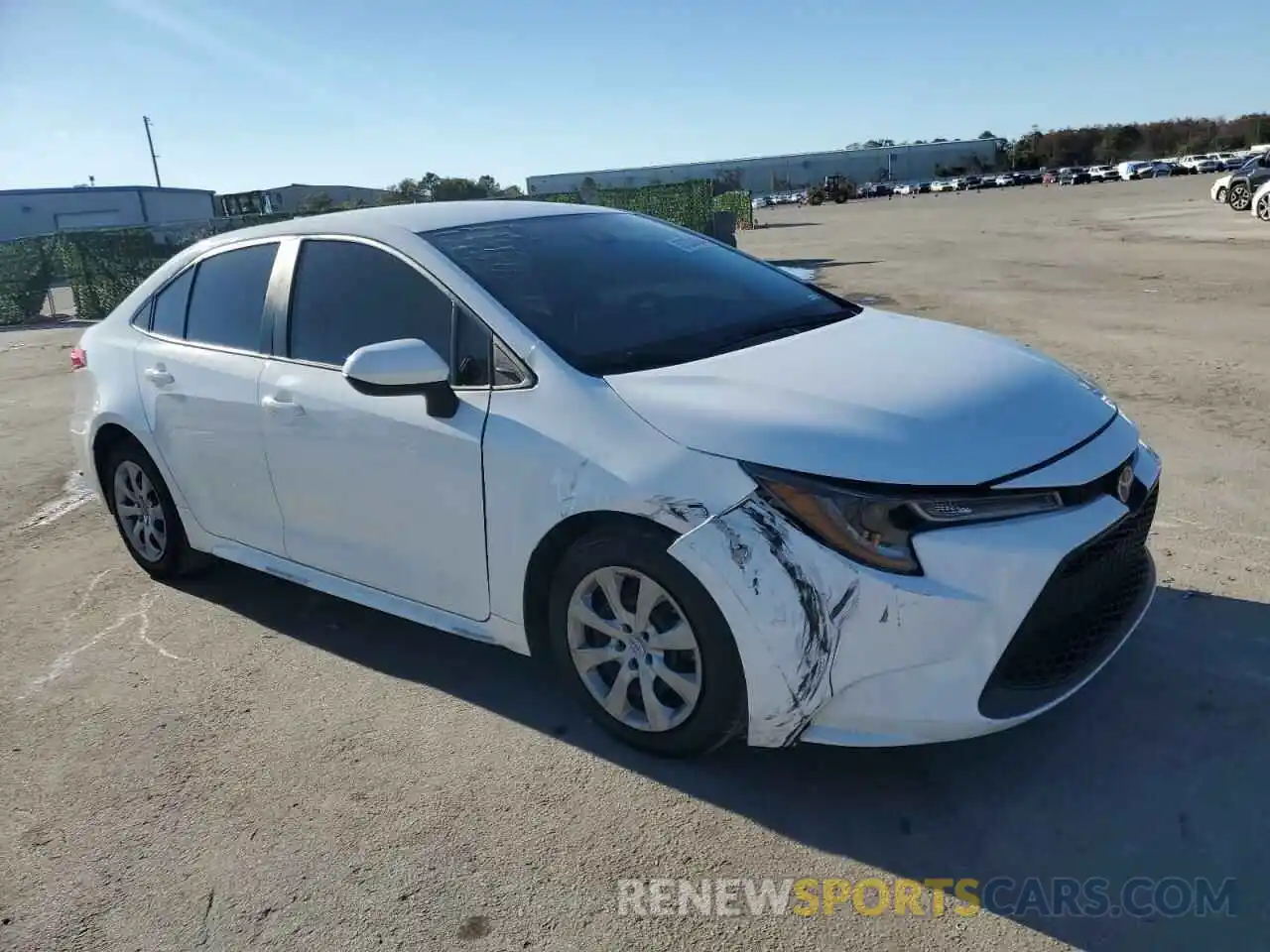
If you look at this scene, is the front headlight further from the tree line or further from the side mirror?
the tree line

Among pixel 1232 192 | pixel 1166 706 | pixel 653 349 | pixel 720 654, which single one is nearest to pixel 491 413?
pixel 653 349

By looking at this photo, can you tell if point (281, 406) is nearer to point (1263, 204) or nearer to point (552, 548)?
point (552, 548)

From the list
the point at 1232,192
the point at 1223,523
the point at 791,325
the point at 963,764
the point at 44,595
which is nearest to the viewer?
the point at 963,764

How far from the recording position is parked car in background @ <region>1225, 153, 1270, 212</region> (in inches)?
1164

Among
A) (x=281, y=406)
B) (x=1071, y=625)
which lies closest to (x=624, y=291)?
A: (x=281, y=406)

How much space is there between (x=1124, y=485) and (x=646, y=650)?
1467 millimetres

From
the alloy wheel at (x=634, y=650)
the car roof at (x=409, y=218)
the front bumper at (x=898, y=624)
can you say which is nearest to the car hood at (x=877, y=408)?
the front bumper at (x=898, y=624)

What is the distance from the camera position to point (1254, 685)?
3.25 metres

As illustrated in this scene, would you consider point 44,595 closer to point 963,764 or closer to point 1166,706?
point 963,764

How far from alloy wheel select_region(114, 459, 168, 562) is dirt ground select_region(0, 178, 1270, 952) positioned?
0.77 feet

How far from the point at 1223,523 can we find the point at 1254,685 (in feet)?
5.26

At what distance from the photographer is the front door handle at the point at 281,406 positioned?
12.2 feet

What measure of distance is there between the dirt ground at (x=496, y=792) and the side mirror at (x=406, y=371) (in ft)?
3.69

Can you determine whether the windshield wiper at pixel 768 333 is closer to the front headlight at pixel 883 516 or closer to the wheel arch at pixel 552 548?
the wheel arch at pixel 552 548
